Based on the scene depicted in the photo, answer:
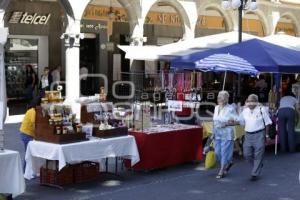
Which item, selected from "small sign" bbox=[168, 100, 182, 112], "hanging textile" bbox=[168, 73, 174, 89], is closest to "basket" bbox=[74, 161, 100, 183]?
"small sign" bbox=[168, 100, 182, 112]

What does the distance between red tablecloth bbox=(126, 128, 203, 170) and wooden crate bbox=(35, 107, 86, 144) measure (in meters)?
1.34

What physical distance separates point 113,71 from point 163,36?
11.7ft

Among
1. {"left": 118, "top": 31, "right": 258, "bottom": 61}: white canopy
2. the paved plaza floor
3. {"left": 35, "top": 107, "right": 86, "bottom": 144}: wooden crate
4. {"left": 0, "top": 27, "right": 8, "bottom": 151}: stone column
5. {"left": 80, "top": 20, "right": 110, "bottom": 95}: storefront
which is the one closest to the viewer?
{"left": 0, "top": 27, "right": 8, "bottom": 151}: stone column

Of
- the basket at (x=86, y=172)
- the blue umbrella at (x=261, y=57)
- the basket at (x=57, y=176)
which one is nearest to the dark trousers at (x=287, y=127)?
the blue umbrella at (x=261, y=57)

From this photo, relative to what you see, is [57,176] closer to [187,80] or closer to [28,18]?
[187,80]

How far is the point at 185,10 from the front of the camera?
905 inches

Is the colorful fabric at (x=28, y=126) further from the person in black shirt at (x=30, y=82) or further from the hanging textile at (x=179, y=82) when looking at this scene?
the person in black shirt at (x=30, y=82)

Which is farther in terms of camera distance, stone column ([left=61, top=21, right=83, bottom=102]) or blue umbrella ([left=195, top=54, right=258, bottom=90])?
stone column ([left=61, top=21, right=83, bottom=102])

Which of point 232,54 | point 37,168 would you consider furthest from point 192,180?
point 232,54

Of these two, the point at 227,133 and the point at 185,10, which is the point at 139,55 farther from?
the point at 227,133

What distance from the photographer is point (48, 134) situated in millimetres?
8523

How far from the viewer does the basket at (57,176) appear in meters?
8.77

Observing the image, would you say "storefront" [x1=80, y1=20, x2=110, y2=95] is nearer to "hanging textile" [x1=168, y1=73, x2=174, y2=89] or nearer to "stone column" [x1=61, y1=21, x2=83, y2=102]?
"stone column" [x1=61, y1=21, x2=83, y2=102]

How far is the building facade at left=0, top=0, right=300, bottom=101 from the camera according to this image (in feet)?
60.8
